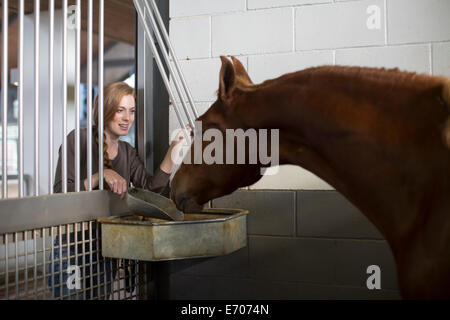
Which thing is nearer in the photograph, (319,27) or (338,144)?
(338,144)

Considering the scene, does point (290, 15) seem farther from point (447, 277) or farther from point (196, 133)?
point (447, 277)

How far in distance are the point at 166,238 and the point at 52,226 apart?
32 cm

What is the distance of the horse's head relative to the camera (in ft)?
3.04

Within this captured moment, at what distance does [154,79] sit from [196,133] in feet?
2.55

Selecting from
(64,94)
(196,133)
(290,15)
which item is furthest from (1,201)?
(290,15)

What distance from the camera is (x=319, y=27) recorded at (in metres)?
1.53

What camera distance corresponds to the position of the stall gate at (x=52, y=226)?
1029mm

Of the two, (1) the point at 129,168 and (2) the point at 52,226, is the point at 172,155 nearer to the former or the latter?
(1) the point at 129,168

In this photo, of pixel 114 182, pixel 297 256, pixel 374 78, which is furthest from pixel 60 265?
pixel 374 78

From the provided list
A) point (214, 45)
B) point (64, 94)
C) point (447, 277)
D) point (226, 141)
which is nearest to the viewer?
point (447, 277)

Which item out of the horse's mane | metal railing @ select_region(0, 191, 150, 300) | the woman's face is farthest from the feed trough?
the horse's mane

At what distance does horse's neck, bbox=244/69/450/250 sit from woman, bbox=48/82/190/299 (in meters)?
0.72

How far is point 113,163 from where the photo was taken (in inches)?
60.3

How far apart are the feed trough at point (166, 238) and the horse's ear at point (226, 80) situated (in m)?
0.41
